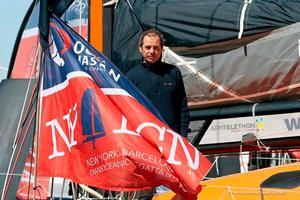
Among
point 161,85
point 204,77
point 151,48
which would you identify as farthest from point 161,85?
point 204,77

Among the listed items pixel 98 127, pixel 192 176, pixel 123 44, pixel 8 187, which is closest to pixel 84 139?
pixel 98 127

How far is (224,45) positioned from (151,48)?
0.84m

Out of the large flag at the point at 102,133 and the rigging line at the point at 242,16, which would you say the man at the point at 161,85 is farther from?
the rigging line at the point at 242,16

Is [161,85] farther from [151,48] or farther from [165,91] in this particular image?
[151,48]

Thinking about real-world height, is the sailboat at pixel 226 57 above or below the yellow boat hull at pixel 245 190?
above

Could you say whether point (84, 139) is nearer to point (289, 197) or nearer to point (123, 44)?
point (289, 197)

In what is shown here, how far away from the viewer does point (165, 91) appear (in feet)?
15.9

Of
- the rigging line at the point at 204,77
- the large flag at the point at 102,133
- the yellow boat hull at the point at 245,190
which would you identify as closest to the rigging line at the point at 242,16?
the rigging line at the point at 204,77

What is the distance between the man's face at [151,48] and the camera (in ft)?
15.5

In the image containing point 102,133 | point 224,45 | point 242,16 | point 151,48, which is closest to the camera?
point 102,133

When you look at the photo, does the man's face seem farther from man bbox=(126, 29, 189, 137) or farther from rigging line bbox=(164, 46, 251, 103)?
rigging line bbox=(164, 46, 251, 103)

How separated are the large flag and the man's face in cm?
37

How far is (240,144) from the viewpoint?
5574mm

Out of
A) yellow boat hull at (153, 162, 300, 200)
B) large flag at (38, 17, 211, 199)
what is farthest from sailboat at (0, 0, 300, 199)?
large flag at (38, 17, 211, 199)
